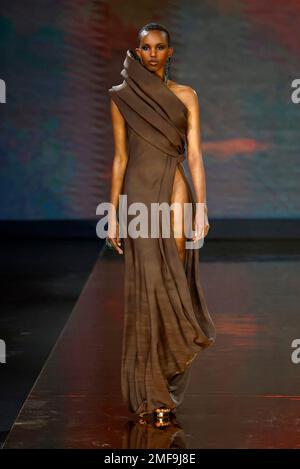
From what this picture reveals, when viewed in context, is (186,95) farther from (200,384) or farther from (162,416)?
(200,384)

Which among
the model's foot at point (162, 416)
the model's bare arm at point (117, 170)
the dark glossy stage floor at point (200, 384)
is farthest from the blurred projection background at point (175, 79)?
the model's foot at point (162, 416)

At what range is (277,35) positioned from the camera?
11.0 metres

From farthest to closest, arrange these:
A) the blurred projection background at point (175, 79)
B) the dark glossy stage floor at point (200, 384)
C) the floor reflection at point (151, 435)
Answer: the blurred projection background at point (175, 79) < the dark glossy stage floor at point (200, 384) < the floor reflection at point (151, 435)

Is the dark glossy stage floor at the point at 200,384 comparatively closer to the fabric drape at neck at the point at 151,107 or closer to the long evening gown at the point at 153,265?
the long evening gown at the point at 153,265

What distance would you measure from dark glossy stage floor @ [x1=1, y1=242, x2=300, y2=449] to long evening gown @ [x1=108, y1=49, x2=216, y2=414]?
223 mm

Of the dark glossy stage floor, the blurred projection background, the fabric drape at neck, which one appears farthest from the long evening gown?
the blurred projection background

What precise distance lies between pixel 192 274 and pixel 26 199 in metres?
7.49

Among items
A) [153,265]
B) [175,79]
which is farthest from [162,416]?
[175,79]

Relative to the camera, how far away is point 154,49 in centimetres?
385

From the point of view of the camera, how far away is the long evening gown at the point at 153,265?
3.86 meters

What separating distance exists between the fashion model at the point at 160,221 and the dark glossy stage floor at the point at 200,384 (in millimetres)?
228

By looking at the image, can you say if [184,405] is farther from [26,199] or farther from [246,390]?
[26,199]

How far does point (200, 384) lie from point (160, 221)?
1.08 meters
